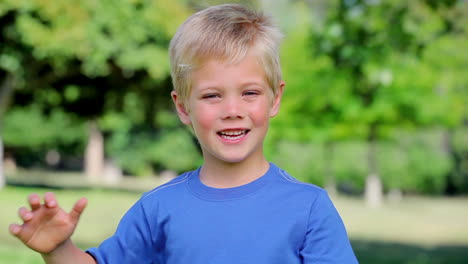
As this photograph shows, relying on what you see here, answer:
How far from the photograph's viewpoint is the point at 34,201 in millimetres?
2123

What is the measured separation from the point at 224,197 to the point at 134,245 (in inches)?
14.4

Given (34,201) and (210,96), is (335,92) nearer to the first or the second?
(210,96)

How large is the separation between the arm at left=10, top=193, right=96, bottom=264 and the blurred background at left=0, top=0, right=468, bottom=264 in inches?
186

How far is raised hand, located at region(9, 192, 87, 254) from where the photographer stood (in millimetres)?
2162

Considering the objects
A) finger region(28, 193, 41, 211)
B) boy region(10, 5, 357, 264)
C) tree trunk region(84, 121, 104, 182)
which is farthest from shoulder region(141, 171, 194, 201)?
tree trunk region(84, 121, 104, 182)

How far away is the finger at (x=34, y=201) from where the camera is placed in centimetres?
210

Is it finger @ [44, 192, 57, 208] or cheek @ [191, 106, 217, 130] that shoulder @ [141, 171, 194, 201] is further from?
finger @ [44, 192, 57, 208]

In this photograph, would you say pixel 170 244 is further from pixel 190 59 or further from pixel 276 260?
pixel 190 59

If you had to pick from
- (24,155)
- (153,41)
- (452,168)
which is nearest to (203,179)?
(153,41)

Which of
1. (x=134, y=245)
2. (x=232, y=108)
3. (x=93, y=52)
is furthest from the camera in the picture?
(x=93, y=52)

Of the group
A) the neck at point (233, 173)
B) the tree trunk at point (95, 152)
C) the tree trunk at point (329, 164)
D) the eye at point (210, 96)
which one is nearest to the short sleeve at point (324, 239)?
the neck at point (233, 173)

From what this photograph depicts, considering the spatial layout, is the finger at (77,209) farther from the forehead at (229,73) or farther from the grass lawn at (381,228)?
the grass lawn at (381,228)

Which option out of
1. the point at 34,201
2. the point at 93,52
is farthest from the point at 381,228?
the point at 34,201

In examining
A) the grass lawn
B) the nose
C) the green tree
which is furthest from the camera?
the green tree
